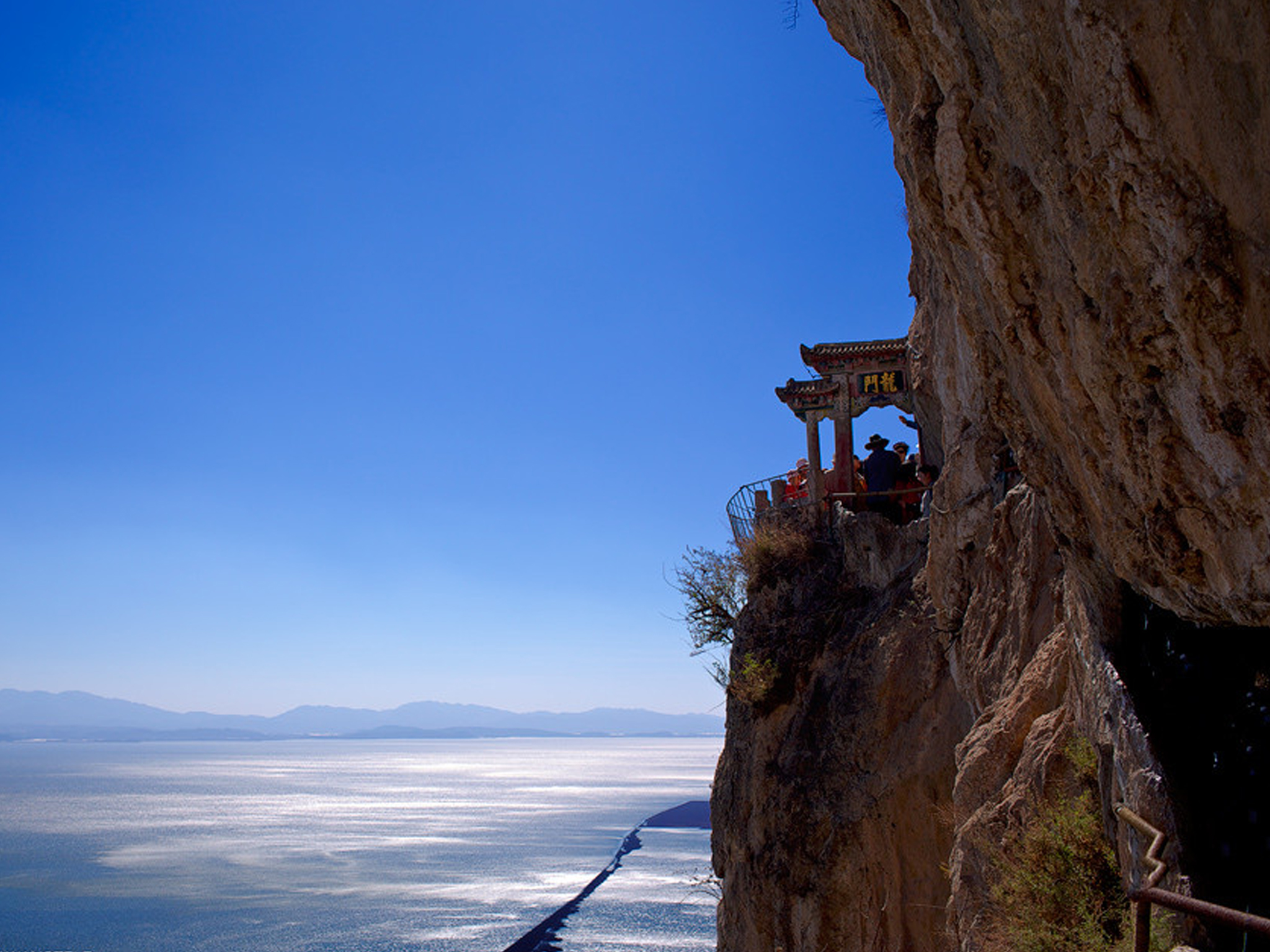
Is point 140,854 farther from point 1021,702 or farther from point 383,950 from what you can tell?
point 1021,702

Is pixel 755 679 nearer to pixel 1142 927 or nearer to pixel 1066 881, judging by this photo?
pixel 1066 881

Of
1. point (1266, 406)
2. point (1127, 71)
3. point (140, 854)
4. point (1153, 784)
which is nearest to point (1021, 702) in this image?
point (1153, 784)

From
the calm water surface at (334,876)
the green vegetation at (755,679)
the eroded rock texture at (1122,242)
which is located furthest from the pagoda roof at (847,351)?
the calm water surface at (334,876)

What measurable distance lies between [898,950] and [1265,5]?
1170 centimetres

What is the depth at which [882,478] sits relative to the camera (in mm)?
15969

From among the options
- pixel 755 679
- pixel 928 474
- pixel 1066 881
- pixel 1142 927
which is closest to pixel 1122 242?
pixel 1142 927

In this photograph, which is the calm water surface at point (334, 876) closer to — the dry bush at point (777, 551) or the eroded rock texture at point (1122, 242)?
the dry bush at point (777, 551)

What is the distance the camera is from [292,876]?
71.3m

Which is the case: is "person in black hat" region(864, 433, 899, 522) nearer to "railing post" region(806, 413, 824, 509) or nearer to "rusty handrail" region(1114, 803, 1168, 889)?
"railing post" region(806, 413, 824, 509)

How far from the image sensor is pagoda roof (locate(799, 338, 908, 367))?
17.3 meters

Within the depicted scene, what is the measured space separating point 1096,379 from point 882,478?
11084 mm

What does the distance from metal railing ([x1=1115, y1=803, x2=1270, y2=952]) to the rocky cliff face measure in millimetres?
1071

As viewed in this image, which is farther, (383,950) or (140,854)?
(140,854)

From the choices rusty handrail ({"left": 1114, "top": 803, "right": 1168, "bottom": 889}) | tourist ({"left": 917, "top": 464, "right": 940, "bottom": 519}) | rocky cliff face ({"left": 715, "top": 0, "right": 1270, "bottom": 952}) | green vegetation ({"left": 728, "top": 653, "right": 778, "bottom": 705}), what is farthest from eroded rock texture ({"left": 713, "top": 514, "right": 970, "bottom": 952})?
rusty handrail ({"left": 1114, "top": 803, "right": 1168, "bottom": 889})
